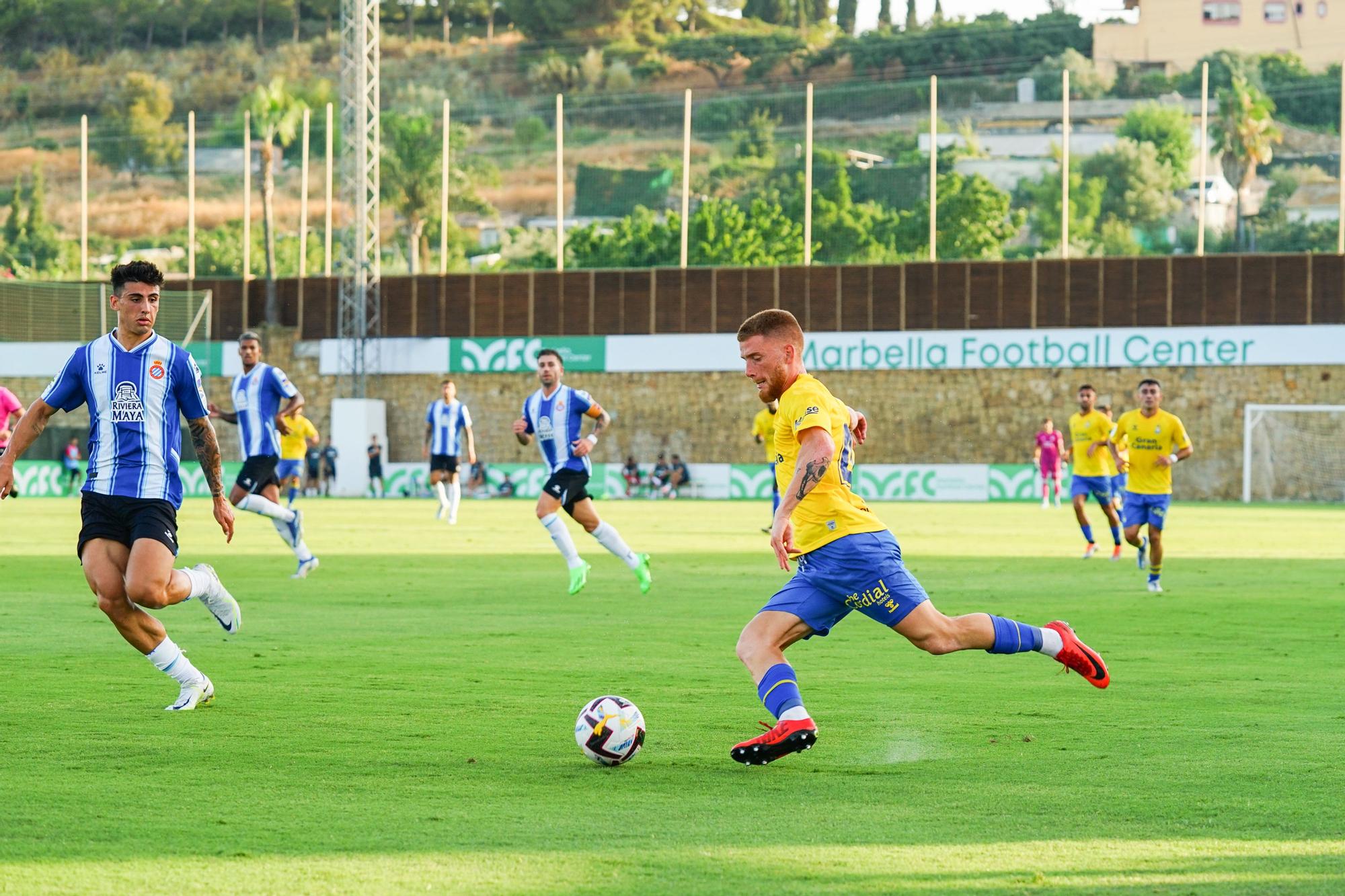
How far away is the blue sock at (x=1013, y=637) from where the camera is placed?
306 inches

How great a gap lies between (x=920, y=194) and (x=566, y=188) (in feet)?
123

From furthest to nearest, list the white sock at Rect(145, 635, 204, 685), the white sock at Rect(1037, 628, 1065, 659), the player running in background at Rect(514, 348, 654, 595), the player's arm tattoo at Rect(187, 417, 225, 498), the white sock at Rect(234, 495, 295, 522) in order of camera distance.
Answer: the white sock at Rect(234, 495, 295, 522) < the player running in background at Rect(514, 348, 654, 595) < the player's arm tattoo at Rect(187, 417, 225, 498) < the white sock at Rect(145, 635, 204, 685) < the white sock at Rect(1037, 628, 1065, 659)

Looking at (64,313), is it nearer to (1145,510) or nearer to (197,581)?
(1145,510)

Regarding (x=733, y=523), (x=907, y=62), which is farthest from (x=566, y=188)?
(x=733, y=523)

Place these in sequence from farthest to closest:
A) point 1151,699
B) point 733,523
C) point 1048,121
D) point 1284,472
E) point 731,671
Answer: point 1048,121 < point 1284,472 < point 733,523 < point 731,671 < point 1151,699

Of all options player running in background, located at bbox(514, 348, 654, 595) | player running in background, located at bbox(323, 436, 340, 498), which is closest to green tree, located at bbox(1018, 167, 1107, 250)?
player running in background, located at bbox(323, 436, 340, 498)

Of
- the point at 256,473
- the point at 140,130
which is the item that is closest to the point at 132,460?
the point at 256,473

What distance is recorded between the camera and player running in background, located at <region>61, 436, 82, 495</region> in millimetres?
48281

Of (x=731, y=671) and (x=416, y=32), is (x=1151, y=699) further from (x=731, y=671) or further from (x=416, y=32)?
(x=416, y=32)

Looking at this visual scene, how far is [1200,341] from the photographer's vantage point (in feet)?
163

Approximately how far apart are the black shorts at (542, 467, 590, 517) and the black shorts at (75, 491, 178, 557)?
27.4ft

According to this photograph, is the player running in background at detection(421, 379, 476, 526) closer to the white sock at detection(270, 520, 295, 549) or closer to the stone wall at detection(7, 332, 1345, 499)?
the white sock at detection(270, 520, 295, 549)

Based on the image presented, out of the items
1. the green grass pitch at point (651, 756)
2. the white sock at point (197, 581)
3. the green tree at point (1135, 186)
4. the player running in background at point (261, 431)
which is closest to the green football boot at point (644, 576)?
the green grass pitch at point (651, 756)

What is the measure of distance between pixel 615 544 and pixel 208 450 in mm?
8371
